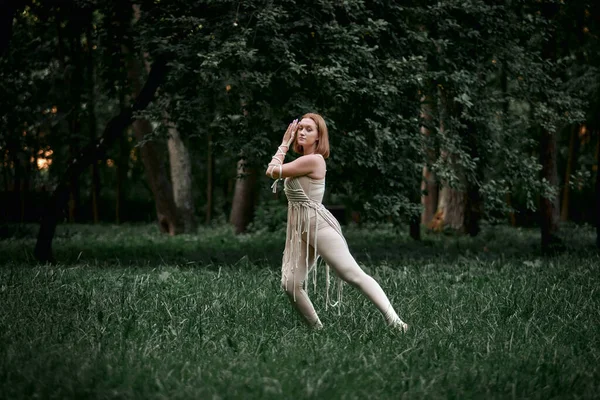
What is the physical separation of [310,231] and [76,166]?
678 cm

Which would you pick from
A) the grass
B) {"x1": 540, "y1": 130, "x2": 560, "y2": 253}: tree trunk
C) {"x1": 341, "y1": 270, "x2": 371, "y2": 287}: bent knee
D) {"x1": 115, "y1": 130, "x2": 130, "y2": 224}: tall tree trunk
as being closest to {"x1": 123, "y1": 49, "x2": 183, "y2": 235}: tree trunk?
the grass

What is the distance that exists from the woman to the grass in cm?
30

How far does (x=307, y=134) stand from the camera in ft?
19.5

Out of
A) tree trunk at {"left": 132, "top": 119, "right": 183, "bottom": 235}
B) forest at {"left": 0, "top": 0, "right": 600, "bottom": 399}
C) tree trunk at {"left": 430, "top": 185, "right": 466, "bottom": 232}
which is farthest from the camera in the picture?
Result: tree trunk at {"left": 430, "top": 185, "right": 466, "bottom": 232}

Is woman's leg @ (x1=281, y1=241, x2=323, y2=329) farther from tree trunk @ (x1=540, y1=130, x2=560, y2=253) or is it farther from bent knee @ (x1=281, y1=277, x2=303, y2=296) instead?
tree trunk @ (x1=540, y1=130, x2=560, y2=253)

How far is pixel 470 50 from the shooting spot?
11547mm

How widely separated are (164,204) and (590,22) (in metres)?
11.4

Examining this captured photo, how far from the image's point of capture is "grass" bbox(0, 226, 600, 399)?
4.20 meters

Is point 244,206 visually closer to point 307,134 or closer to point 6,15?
point 6,15

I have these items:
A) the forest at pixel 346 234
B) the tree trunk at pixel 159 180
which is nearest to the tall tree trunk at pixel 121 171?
the tree trunk at pixel 159 180

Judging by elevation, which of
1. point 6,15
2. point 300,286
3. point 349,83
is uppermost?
point 6,15

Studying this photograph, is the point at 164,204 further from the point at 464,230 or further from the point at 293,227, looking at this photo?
the point at 293,227

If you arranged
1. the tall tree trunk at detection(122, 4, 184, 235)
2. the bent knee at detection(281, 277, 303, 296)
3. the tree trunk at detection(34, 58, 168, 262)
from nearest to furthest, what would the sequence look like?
the bent knee at detection(281, 277, 303, 296) < the tree trunk at detection(34, 58, 168, 262) < the tall tree trunk at detection(122, 4, 184, 235)

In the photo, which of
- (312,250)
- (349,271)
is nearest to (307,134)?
(312,250)
